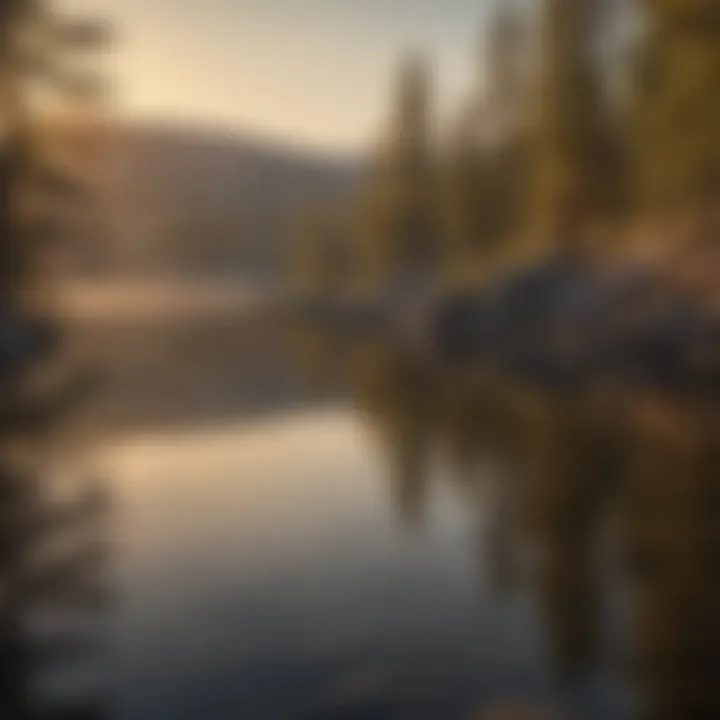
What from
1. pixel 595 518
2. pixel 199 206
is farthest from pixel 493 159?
pixel 199 206

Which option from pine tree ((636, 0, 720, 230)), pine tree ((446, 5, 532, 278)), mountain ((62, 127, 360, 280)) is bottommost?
pine tree ((636, 0, 720, 230))

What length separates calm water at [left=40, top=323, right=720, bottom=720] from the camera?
18.2ft

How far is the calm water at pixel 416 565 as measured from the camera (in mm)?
5535

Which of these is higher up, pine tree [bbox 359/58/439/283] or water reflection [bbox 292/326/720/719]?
pine tree [bbox 359/58/439/283]

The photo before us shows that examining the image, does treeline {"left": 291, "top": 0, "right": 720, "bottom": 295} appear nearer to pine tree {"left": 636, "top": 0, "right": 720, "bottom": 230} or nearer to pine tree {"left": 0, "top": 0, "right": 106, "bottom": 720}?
pine tree {"left": 636, "top": 0, "right": 720, "bottom": 230}

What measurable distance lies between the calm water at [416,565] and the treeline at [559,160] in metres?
12.2

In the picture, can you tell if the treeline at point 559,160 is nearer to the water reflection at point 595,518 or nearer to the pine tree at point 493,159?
the pine tree at point 493,159

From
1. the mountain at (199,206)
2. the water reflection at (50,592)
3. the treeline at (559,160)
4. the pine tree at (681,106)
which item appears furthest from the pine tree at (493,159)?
the mountain at (199,206)

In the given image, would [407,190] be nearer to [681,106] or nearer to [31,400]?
[681,106]

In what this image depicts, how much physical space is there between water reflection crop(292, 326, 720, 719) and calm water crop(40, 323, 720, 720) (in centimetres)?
2

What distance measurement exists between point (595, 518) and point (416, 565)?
72.8 inches

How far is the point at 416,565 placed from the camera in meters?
7.80

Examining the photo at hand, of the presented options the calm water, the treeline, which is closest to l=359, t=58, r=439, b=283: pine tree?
the treeline

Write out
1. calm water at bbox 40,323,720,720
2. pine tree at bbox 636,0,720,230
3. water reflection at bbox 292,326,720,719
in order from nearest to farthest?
calm water at bbox 40,323,720,720 < water reflection at bbox 292,326,720,719 < pine tree at bbox 636,0,720,230
